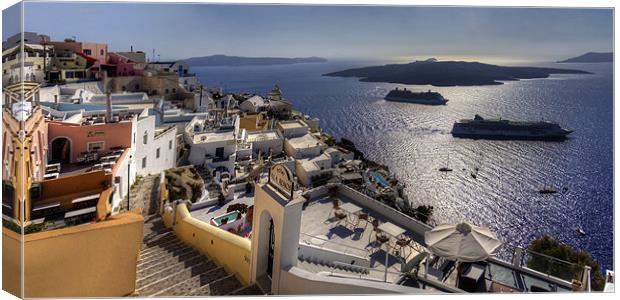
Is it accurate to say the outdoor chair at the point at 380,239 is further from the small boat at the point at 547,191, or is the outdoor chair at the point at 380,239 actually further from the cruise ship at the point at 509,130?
the cruise ship at the point at 509,130

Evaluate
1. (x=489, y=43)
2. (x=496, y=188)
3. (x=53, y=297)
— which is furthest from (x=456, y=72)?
(x=53, y=297)

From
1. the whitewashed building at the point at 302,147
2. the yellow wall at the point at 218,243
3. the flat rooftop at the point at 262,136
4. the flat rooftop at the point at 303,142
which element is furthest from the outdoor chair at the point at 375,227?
the flat rooftop at the point at 303,142

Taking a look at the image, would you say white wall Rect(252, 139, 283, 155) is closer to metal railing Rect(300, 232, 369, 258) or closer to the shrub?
the shrub

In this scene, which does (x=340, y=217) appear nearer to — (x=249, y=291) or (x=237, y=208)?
(x=237, y=208)

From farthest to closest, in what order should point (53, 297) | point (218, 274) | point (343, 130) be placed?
point (343, 130) → point (218, 274) → point (53, 297)

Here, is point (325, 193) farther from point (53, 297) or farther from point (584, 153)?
point (584, 153)

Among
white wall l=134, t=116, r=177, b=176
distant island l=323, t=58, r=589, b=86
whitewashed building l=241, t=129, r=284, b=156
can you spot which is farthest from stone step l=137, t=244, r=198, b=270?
distant island l=323, t=58, r=589, b=86

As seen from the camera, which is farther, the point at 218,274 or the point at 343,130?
the point at 343,130
